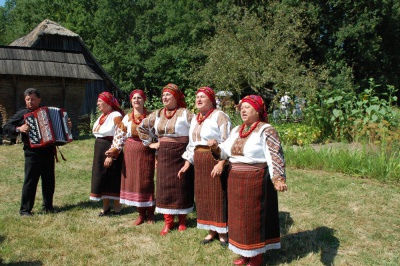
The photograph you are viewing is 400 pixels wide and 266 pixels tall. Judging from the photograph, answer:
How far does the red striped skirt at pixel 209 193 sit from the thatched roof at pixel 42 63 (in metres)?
10.9

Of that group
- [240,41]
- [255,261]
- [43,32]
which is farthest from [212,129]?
[43,32]

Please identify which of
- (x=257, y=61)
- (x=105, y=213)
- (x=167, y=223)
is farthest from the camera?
(x=257, y=61)

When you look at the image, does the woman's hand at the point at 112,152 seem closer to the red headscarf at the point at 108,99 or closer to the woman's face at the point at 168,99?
the red headscarf at the point at 108,99

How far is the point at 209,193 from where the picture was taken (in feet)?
13.5

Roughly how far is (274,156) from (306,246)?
1357 millimetres

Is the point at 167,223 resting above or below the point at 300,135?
below

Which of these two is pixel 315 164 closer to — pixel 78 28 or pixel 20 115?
pixel 20 115

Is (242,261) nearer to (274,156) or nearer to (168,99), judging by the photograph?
(274,156)

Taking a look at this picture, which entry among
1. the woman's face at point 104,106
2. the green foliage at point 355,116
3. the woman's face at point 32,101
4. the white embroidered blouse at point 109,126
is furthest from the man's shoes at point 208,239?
the green foliage at point 355,116

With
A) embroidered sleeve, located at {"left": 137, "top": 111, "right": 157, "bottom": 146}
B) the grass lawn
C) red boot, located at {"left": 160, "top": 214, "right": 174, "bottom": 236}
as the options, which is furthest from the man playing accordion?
red boot, located at {"left": 160, "top": 214, "right": 174, "bottom": 236}

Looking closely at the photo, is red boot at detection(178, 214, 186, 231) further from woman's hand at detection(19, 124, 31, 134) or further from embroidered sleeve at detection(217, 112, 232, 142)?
woman's hand at detection(19, 124, 31, 134)

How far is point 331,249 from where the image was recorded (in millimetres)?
4035

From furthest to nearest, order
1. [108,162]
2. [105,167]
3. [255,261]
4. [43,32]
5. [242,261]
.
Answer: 1. [43,32]
2. [105,167]
3. [108,162]
4. [242,261]
5. [255,261]

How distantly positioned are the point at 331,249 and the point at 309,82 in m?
9.84
